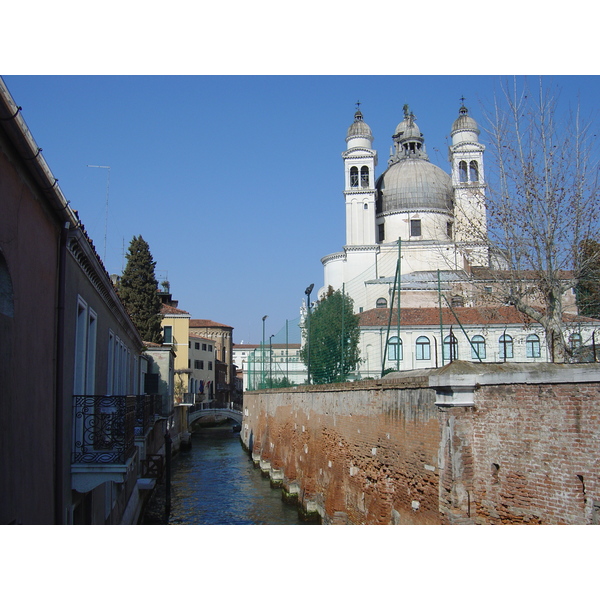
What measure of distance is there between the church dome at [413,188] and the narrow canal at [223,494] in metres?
28.3

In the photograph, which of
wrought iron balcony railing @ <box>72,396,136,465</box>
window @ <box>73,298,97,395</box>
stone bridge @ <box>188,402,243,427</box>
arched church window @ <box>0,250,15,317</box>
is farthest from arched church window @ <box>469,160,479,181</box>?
arched church window @ <box>0,250,15,317</box>

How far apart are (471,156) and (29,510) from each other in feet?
170

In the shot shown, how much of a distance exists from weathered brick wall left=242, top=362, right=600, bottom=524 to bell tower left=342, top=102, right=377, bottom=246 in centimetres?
4300

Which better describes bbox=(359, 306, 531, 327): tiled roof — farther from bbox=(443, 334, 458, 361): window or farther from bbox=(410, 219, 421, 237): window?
bbox=(410, 219, 421, 237): window

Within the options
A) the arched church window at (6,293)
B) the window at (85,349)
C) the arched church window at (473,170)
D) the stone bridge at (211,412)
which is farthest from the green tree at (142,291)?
the arched church window at (6,293)

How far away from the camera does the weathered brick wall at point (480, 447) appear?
260 inches

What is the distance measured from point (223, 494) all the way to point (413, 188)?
39.0m

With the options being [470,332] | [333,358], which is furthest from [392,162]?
[333,358]

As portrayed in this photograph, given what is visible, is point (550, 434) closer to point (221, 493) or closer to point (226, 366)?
point (221, 493)

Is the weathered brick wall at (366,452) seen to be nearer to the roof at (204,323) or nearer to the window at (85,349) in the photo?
the window at (85,349)

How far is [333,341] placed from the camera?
58.0ft

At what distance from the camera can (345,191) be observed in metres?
55.3

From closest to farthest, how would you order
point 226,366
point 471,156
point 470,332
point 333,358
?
point 333,358 < point 470,332 < point 471,156 < point 226,366

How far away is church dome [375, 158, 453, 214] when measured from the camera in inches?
2178
